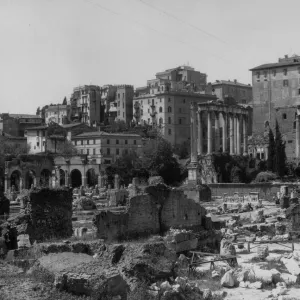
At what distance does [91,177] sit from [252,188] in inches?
1245

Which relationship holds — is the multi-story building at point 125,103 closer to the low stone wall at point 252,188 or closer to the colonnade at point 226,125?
the colonnade at point 226,125

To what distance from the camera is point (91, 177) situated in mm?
82938

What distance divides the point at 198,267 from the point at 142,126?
96.0m

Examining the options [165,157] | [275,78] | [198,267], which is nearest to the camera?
[198,267]

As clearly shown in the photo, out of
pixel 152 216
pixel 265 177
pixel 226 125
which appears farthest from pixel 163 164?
pixel 152 216

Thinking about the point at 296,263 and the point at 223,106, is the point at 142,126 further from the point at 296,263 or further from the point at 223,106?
the point at 296,263

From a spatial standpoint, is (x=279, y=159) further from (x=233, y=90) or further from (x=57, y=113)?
(x=57, y=113)

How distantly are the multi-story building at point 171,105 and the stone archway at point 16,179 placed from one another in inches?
1444

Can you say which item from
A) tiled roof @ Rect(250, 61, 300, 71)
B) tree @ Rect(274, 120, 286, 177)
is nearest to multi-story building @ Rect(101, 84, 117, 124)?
tiled roof @ Rect(250, 61, 300, 71)

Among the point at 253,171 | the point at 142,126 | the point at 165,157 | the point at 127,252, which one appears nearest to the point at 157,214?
the point at 127,252

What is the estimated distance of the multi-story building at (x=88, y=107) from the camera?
421ft

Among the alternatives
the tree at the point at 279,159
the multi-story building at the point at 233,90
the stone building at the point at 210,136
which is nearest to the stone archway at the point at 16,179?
the stone building at the point at 210,136

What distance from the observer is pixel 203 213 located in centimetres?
2553

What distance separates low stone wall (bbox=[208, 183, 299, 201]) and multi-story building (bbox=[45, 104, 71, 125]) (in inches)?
2892
